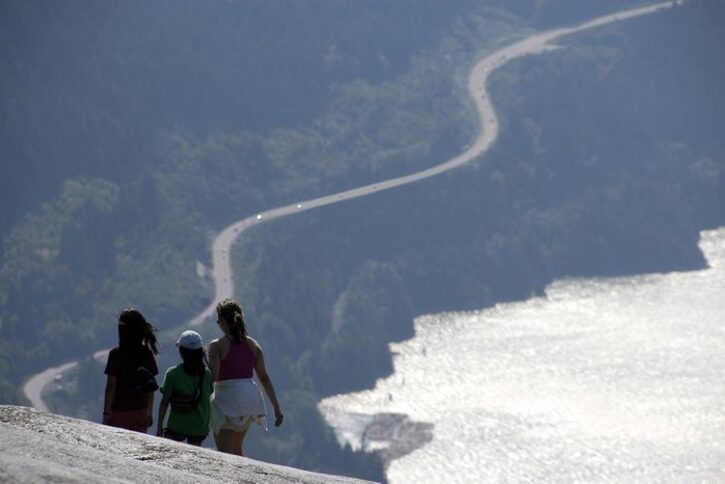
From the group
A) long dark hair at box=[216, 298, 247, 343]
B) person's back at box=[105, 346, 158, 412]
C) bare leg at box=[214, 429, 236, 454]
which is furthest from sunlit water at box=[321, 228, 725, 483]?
person's back at box=[105, 346, 158, 412]

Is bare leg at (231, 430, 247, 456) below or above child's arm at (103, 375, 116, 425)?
below

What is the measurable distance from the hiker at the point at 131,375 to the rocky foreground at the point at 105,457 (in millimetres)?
2745

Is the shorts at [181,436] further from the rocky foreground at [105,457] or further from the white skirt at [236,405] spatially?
the rocky foreground at [105,457]

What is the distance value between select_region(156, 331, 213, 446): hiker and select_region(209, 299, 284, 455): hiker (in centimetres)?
83

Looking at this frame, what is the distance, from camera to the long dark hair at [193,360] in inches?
1041

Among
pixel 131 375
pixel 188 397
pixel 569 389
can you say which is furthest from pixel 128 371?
pixel 569 389

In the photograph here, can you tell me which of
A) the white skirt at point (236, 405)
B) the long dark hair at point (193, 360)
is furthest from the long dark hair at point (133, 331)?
the white skirt at point (236, 405)

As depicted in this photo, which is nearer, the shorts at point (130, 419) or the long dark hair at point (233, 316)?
the shorts at point (130, 419)

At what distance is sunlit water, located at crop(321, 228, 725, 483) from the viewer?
13500 cm

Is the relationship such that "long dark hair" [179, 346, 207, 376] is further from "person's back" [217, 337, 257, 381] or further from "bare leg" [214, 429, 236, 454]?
"bare leg" [214, 429, 236, 454]

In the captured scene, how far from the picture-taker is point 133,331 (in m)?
26.6

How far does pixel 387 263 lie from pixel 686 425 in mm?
57491

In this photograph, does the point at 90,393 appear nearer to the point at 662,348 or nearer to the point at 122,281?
the point at 122,281

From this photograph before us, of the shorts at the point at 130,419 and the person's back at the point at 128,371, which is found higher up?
the person's back at the point at 128,371
